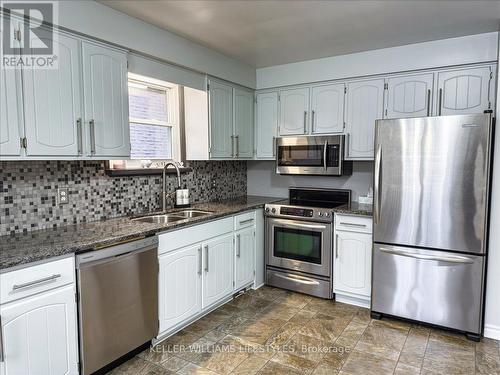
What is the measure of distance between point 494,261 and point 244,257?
207 centimetres

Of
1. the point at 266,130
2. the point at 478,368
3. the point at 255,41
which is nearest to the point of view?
the point at 478,368

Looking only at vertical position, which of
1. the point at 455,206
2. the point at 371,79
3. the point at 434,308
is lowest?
the point at 434,308

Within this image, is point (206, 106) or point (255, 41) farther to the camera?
point (206, 106)

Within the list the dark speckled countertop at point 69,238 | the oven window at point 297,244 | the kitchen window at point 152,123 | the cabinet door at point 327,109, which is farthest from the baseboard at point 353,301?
the kitchen window at point 152,123

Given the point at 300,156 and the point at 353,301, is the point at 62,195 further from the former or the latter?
the point at 353,301

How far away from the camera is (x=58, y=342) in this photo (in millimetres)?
1836

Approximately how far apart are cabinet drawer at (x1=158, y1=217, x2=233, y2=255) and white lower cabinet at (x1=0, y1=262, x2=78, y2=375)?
692mm

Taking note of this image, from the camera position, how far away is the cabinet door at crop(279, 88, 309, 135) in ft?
12.1

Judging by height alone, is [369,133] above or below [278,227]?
above

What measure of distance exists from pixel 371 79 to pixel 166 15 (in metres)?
2.01

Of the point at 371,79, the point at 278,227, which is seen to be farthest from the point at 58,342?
the point at 371,79

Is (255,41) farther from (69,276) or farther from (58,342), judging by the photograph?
(58,342)

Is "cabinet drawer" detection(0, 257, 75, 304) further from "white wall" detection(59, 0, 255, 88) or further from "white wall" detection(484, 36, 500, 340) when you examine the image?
"white wall" detection(484, 36, 500, 340)

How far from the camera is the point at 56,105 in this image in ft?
6.78
